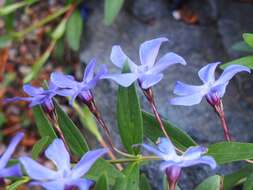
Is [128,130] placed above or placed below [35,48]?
above

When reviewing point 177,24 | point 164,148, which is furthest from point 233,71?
point 177,24

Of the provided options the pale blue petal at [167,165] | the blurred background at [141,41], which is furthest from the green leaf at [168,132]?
the blurred background at [141,41]

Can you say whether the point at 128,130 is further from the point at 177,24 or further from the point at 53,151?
the point at 177,24

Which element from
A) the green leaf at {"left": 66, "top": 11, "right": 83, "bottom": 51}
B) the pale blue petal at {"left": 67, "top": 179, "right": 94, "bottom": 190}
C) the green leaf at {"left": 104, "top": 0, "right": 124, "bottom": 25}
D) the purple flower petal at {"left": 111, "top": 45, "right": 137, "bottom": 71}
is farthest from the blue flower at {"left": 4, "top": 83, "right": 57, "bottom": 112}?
the green leaf at {"left": 66, "top": 11, "right": 83, "bottom": 51}

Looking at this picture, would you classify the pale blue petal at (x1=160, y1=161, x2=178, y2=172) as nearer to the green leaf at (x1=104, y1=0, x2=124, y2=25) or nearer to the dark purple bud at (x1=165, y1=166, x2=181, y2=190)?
the dark purple bud at (x1=165, y1=166, x2=181, y2=190)

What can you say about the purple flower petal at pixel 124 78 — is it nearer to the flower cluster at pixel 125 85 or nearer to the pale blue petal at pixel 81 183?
the flower cluster at pixel 125 85

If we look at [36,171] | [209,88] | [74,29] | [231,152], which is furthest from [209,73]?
[74,29]
